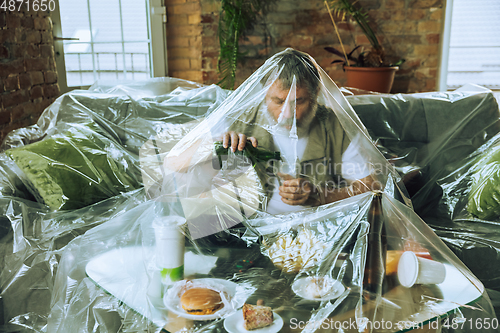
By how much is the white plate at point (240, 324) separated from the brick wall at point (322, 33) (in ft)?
7.70

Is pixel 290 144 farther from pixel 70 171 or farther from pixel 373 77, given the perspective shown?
pixel 373 77

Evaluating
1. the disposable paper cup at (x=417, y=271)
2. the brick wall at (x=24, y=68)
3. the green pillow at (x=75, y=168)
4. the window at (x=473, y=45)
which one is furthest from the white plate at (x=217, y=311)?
the window at (x=473, y=45)

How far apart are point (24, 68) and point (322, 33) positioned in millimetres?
1819

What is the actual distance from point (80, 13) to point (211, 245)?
2310 millimetres

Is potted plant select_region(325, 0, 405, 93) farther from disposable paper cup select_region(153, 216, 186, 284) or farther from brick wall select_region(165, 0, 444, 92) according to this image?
disposable paper cup select_region(153, 216, 186, 284)

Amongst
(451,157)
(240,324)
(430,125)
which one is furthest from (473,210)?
(240,324)

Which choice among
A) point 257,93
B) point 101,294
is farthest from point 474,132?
point 101,294

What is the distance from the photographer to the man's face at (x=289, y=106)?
760 mm

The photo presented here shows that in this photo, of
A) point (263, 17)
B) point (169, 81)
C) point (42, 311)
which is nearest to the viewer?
point (42, 311)

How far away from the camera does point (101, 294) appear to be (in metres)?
0.66

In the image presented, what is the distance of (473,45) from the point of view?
2.89m

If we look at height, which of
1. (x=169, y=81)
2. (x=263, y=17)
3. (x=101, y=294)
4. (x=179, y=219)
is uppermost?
(x=263, y=17)

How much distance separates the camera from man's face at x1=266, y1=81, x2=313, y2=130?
2.49 feet

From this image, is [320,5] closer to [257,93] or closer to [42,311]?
[257,93]
